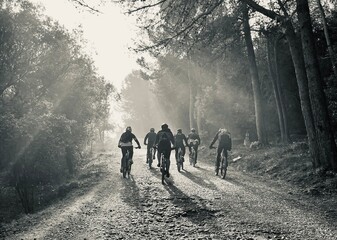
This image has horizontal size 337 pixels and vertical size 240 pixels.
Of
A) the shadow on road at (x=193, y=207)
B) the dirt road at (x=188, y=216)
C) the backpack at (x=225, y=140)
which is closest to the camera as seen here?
the dirt road at (x=188, y=216)

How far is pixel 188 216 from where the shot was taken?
7152 mm

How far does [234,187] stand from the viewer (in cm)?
1060

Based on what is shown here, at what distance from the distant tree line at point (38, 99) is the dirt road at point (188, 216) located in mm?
8995

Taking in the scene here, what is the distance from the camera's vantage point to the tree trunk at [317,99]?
1034cm

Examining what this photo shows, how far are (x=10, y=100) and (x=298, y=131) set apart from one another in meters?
20.9

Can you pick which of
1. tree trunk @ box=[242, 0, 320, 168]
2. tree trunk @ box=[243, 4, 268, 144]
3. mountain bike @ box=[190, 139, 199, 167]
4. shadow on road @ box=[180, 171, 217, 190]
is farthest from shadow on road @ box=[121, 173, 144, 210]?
tree trunk @ box=[243, 4, 268, 144]

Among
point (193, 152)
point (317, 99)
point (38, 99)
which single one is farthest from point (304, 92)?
point (38, 99)

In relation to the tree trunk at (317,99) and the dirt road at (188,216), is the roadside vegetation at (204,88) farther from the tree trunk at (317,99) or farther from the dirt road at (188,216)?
the dirt road at (188,216)

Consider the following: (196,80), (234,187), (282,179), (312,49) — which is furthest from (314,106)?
(196,80)

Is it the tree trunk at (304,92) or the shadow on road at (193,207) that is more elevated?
the tree trunk at (304,92)

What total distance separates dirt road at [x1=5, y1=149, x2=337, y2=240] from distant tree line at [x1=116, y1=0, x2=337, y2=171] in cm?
327

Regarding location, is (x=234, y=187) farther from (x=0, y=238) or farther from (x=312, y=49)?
(x=0, y=238)

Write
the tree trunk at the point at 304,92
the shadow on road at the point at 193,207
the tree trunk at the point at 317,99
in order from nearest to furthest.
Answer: the shadow on road at the point at 193,207
the tree trunk at the point at 317,99
the tree trunk at the point at 304,92

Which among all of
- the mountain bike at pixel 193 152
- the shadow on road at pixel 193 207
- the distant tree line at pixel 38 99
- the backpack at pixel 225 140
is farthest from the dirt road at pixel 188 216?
the distant tree line at pixel 38 99
